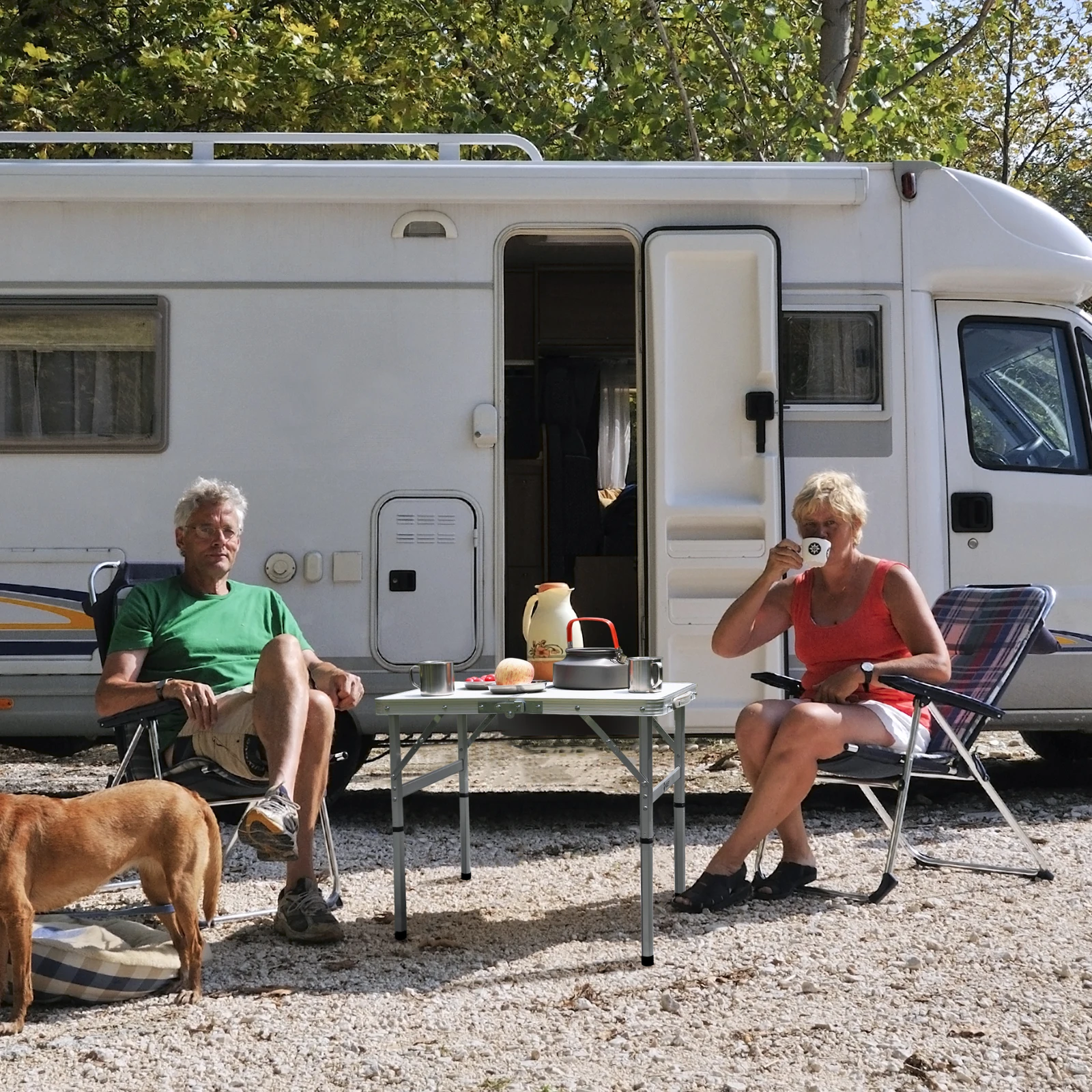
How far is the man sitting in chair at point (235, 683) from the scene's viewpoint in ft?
11.8

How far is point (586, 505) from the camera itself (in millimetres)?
6867

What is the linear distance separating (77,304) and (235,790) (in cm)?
217

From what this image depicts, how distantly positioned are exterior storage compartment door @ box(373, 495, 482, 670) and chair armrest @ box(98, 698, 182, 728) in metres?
1.43

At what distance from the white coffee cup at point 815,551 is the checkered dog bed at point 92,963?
1.93 metres

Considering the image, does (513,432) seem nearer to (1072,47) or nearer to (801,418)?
(801,418)

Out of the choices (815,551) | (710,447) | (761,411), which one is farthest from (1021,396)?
(815,551)

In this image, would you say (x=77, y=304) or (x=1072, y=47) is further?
(x=1072, y=47)

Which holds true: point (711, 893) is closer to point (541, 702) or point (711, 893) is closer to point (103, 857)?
point (541, 702)

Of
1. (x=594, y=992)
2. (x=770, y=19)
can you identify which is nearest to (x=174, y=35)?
(x=770, y=19)

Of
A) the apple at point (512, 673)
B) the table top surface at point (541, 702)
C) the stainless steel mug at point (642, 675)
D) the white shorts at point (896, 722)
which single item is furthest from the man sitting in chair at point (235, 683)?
the white shorts at point (896, 722)

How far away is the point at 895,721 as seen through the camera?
398 centimetres

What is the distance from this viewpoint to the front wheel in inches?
249

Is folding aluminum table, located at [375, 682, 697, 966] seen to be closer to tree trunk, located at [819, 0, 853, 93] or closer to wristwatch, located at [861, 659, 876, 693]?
wristwatch, located at [861, 659, 876, 693]

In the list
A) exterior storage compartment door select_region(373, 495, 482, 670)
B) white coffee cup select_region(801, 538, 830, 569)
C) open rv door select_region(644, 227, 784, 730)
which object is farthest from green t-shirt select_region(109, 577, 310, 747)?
open rv door select_region(644, 227, 784, 730)
